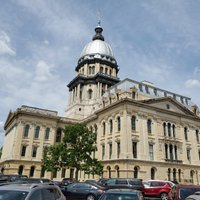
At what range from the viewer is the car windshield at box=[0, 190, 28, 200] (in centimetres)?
667

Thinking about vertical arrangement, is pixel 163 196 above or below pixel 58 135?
below

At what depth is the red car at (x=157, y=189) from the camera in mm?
20891

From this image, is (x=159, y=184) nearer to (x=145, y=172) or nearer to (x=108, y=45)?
(x=145, y=172)

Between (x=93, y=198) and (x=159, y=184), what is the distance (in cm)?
775

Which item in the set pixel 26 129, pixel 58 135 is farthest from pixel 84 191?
pixel 58 135

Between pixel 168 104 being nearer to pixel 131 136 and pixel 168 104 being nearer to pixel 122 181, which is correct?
pixel 131 136

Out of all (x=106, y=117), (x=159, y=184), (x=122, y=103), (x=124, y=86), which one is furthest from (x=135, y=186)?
(x=124, y=86)

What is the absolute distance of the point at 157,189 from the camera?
830 inches

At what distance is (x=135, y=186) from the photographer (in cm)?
2131

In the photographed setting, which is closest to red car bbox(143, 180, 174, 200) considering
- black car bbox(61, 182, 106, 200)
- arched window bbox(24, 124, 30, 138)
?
black car bbox(61, 182, 106, 200)

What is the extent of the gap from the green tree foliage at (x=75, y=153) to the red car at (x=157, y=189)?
1287cm

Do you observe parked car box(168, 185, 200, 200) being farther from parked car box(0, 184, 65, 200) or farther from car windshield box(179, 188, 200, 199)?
parked car box(0, 184, 65, 200)

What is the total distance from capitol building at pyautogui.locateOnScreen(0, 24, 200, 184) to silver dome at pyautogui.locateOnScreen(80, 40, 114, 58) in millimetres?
23707

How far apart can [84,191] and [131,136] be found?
20924 millimetres
